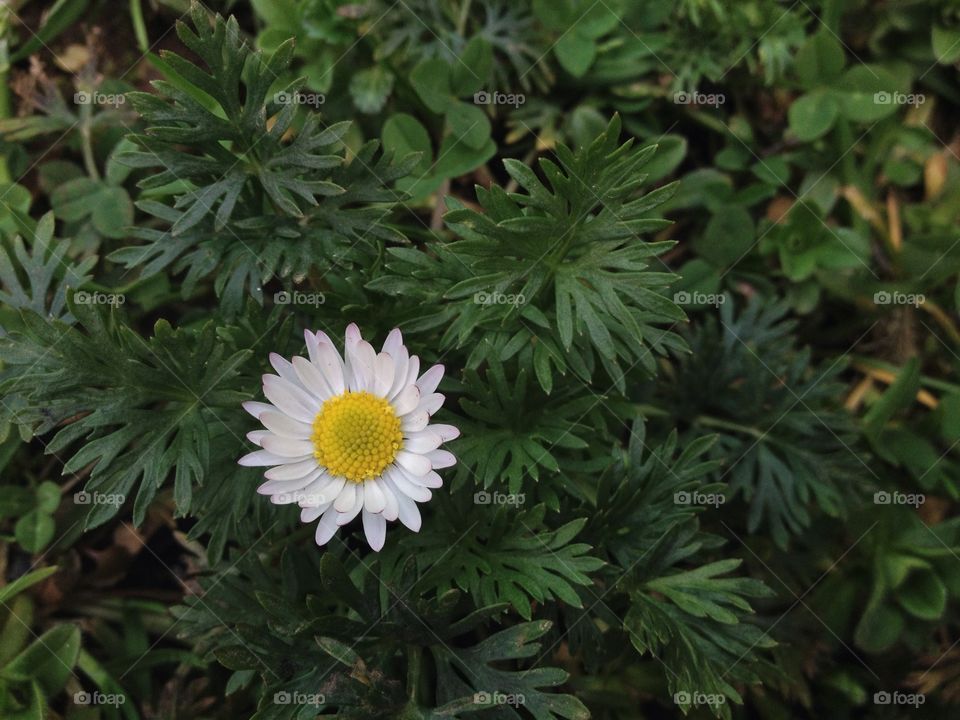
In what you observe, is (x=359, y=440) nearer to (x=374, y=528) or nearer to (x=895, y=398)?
(x=374, y=528)

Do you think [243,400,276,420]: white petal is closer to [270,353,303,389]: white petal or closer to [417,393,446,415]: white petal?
[270,353,303,389]: white petal

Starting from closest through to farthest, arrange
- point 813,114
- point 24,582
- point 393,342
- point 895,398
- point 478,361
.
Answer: point 393,342, point 478,361, point 24,582, point 895,398, point 813,114

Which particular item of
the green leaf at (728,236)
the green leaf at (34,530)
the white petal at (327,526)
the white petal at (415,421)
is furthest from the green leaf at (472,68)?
the green leaf at (34,530)

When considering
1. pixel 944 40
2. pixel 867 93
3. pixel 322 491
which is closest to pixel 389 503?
pixel 322 491

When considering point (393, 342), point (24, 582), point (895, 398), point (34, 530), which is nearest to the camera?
point (393, 342)

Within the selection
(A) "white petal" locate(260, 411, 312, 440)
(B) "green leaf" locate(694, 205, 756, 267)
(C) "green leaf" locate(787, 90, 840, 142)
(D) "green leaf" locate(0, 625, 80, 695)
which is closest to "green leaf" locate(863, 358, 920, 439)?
(B) "green leaf" locate(694, 205, 756, 267)

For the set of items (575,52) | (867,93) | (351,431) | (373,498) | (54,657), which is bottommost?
(54,657)

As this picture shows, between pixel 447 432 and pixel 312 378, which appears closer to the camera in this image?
pixel 447 432
